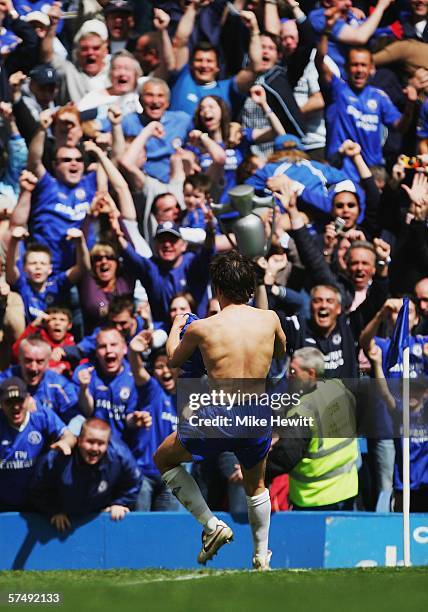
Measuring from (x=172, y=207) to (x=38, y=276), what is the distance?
1317mm

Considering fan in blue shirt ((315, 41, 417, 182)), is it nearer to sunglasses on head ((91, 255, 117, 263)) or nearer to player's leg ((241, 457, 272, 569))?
sunglasses on head ((91, 255, 117, 263))

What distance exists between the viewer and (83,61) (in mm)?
11664

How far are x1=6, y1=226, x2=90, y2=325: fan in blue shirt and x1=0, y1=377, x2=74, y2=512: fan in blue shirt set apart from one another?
3.24ft

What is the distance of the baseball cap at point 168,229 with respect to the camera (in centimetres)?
1068

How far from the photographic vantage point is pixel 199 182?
36.7 ft

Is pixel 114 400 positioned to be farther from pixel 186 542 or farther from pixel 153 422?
pixel 186 542

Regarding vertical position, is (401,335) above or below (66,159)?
below

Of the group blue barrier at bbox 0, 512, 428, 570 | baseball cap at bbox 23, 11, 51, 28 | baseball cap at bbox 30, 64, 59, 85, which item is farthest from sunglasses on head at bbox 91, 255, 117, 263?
baseball cap at bbox 23, 11, 51, 28

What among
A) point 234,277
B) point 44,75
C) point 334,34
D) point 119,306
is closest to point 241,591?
point 234,277

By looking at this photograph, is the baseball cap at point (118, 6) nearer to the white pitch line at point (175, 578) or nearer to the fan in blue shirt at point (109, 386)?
the fan in blue shirt at point (109, 386)

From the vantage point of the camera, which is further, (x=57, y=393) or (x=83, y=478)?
(x=57, y=393)

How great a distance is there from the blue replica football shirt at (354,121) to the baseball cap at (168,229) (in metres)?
1.97

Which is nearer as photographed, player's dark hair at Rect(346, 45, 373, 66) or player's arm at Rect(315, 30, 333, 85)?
player's arm at Rect(315, 30, 333, 85)

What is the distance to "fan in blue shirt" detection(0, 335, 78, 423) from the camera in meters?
9.97
